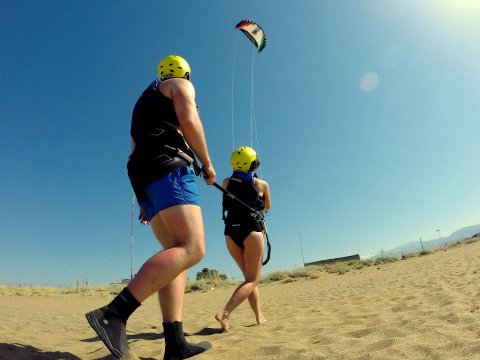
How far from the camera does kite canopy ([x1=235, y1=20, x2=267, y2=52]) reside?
1064cm

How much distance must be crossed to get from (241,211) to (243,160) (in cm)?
66

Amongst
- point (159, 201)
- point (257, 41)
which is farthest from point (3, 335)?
point (257, 41)

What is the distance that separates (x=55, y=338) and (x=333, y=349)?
2868 millimetres

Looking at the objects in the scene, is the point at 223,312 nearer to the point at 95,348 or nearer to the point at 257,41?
the point at 95,348

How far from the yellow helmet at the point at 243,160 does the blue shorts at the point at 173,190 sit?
1.97 meters

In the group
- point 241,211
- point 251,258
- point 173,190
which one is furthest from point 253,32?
point 173,190

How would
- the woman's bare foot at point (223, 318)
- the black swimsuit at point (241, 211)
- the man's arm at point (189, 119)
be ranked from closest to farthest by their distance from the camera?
the man's arm at point (189, 119) < the woman's bare foot at point (223, 318) < the black swimsuit at point (241, 211)

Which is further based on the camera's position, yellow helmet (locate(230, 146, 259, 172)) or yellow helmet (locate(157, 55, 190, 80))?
yellow helmet (locate(230, 146, 259, 172))

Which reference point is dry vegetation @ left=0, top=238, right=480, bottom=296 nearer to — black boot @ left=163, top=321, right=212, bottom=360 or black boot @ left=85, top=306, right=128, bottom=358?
black boot @ left=163, top=321, right=212, bottom=360

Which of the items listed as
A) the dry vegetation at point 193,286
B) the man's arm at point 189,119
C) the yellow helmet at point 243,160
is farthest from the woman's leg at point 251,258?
the dry vegetation at point 193,286

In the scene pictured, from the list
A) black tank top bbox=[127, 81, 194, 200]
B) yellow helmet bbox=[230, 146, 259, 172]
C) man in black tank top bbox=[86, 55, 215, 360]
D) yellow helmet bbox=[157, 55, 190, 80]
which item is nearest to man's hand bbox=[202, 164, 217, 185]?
man in black tank top bbox=[86, 55, 215, 360]

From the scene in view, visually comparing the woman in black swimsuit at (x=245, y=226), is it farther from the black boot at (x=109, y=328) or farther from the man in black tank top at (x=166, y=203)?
the black boot at (x=109, y=328)

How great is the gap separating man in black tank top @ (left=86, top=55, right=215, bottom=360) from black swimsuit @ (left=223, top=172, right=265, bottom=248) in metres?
1.51

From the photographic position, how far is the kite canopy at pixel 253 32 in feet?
34.9
